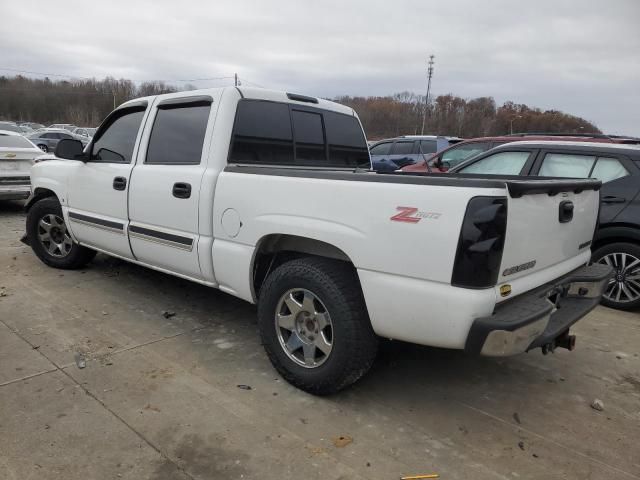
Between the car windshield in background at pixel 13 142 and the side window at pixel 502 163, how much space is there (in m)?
8.02

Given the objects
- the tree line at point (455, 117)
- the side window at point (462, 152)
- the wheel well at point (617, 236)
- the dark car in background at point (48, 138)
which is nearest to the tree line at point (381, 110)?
the tree line at point (455, 117)

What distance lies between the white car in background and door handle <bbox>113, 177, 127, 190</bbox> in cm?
521

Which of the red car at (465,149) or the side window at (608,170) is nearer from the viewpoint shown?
the side window at (608,170)

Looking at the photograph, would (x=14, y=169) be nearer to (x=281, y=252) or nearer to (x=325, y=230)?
(x=281, y=252)

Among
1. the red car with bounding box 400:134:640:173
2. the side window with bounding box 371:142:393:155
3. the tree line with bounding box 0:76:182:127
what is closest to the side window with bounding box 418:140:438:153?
the side window with bounding box 371:142:393:155

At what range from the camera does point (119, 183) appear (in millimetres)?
4254

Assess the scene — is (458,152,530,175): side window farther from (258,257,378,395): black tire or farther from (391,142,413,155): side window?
(391,142,413,155): side window

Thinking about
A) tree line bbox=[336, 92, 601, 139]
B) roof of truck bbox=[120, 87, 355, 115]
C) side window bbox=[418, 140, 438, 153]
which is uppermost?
tree line bbox=[336, 92, 601, 139]

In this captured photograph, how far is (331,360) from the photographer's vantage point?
288 centimetres

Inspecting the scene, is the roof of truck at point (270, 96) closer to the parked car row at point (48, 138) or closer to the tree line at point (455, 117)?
the parked car row at point (48, 138)

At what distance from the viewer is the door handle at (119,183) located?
420cm

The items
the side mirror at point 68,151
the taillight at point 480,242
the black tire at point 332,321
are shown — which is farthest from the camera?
the side mirror at point 68,151

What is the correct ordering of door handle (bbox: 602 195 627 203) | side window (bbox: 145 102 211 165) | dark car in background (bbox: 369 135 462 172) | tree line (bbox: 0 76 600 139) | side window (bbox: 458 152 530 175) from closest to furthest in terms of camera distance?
side window (bbox: 145 102 211 165) → door handle (bbox: 602 195 627 203) → side window (bbox: 458 152 530 175) → dark car in background (bbox: 369 135 462 172) → tree line (bbox: 0 76 600 139)

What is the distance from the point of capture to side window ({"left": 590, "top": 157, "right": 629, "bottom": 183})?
5.01 metres
